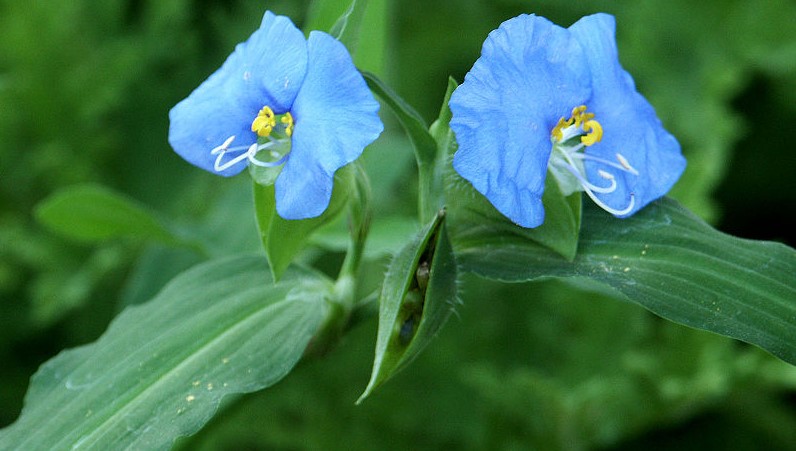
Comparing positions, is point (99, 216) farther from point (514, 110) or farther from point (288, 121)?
point (514, 110)

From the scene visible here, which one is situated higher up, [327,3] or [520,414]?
[327,3]

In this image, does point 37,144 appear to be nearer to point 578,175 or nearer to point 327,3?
point 327,3

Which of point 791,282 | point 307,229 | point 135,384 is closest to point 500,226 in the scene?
point 307,229

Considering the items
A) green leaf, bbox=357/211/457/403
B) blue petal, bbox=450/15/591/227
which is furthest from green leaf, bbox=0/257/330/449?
blue petal, bbox=450/15/591/227

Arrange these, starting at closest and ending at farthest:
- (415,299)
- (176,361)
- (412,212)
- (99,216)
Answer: (415,299)
(176,361)
(99,216)
(412,212)

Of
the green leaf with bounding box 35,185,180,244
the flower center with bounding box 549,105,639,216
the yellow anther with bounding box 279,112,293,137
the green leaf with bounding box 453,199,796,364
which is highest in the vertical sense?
the yellow anther with bounding box 279,112,293,137

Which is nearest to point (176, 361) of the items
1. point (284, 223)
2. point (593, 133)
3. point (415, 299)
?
point (284, 223)

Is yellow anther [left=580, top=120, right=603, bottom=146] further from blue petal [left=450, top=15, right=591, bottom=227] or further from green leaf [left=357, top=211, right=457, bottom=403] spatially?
green leaf [left=357, top=211, right=457, bottom=403]
